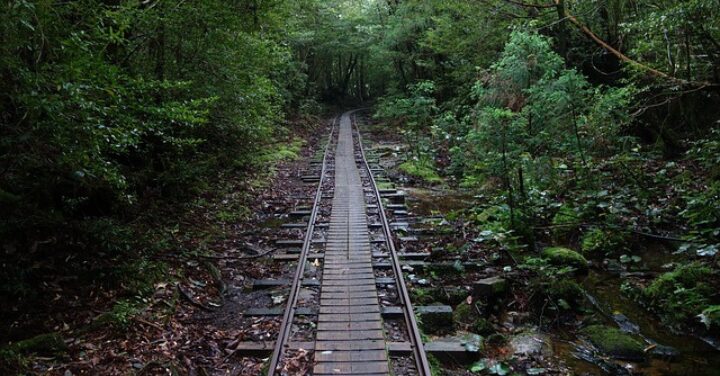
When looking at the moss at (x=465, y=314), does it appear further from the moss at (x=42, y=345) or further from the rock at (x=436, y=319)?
the moss at (x=42, y=345)

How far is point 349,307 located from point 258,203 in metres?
5.81

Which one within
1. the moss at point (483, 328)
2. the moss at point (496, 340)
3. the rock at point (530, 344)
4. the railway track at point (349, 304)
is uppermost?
the railway track at point (349, 304)

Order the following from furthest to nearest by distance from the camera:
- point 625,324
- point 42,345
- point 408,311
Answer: point 625,324 → point 408,311 → point 42,345

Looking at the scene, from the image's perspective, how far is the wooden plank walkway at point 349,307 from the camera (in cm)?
471

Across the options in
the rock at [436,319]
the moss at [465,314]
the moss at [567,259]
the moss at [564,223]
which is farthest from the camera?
the moss at [564,223]

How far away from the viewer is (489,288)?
6.40m

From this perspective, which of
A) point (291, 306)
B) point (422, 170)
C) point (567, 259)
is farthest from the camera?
point (422, 170)

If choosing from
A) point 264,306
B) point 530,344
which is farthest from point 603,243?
point 264,306

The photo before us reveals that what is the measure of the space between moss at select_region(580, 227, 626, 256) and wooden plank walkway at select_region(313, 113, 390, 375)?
3.86 metres

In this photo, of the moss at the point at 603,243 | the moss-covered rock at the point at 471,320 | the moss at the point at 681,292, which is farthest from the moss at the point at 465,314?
the moss at the point at 603,243

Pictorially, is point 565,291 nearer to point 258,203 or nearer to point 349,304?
point 349,304

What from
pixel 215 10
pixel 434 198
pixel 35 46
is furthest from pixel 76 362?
pixel 434 198

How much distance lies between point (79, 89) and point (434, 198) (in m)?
8.78

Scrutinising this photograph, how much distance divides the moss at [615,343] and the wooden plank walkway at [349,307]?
265cm
